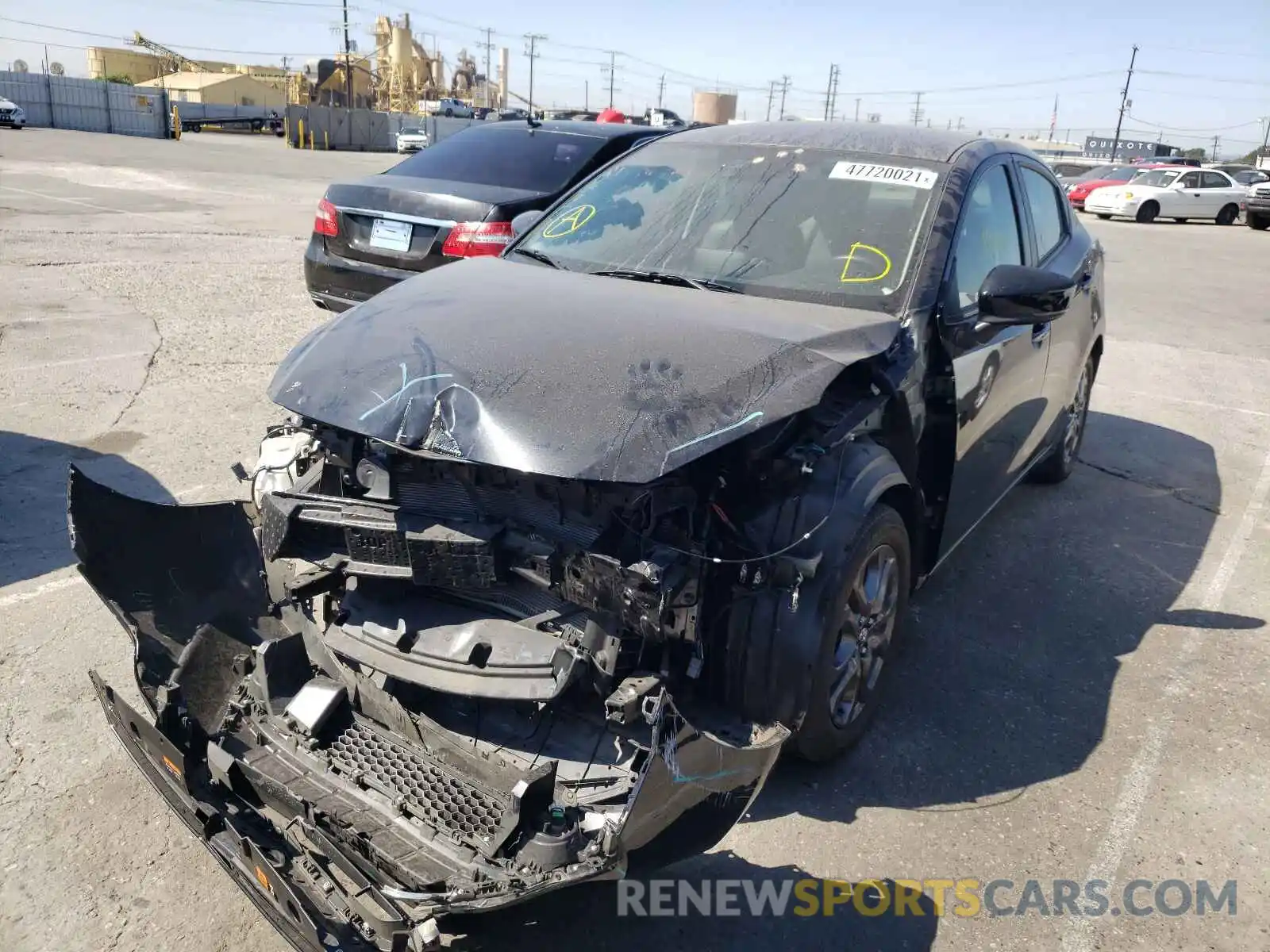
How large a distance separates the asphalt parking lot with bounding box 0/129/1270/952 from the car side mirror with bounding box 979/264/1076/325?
1.43 m

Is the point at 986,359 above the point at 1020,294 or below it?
below

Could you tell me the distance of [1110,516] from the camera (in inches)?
222

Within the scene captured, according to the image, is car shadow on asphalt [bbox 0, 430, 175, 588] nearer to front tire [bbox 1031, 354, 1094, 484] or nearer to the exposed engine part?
the exposed engine part

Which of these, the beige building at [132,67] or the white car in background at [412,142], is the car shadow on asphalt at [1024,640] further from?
the beige building at [132,67]

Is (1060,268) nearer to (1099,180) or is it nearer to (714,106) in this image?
(1099,180)

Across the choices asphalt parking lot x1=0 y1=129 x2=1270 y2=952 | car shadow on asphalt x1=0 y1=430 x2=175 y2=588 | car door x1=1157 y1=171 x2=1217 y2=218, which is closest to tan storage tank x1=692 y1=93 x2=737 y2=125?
car door x1=1157 y1=171 x2=1217 y2=218

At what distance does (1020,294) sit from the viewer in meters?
3.41

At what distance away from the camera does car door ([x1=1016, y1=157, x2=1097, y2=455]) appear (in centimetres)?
462

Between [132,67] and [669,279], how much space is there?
265 ft

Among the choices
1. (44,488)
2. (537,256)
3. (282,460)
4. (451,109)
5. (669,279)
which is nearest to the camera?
(282,460)

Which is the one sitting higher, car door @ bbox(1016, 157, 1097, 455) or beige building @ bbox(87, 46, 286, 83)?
beige building @ bbox(87, 46, 286, 83)

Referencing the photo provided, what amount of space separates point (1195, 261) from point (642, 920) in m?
19.5

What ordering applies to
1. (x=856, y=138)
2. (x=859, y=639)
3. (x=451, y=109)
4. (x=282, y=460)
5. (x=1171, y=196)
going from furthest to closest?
(x=451, y=109) < (x=1171, y=196) < (x=856, y=138) < (x=282, y=460) < (x=859, y=639)

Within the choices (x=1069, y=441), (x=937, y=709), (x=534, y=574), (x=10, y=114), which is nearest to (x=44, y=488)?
(x=534, y=574)
